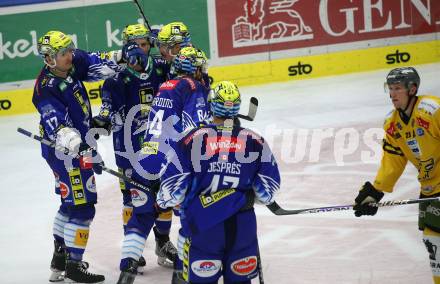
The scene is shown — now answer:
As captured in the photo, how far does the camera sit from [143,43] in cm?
697

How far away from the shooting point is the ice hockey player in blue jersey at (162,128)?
618 cm

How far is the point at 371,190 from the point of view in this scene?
18.7ft

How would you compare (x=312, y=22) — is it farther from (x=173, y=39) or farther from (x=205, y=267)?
(x=205, y=267)

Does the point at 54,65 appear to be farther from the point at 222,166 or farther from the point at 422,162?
the point at 422,162

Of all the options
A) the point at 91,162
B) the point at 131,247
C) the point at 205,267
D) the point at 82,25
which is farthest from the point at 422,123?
the point at 82,25

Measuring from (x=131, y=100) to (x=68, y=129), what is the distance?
633 millimetres

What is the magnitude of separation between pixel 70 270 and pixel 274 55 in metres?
6.88

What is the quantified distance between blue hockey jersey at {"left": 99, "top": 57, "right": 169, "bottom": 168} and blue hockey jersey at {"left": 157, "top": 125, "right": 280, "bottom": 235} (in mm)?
1756

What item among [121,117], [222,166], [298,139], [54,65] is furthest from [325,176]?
[222,166]

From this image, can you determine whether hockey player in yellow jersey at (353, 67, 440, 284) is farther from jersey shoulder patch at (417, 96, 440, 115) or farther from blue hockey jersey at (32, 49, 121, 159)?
blue hockey jersey at (32, 49, 121, 159)

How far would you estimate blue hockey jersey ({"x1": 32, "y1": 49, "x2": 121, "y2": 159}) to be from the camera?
21.3 feet

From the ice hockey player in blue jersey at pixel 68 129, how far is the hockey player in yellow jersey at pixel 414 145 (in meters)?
2.09

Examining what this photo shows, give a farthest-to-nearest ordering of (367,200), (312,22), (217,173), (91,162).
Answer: (312,22) < (91,162) < (367,200) < (217,173)

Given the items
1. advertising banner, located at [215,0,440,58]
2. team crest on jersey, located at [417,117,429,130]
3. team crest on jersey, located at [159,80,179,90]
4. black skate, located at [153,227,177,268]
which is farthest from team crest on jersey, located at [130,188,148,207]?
advertising banner, located at [215,0,440,58]
